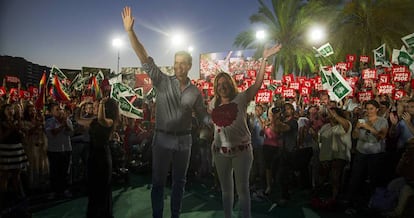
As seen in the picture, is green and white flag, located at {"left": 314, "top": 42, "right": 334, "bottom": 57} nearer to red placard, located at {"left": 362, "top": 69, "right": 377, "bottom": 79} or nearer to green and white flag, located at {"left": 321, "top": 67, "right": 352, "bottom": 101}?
green and white flag, located at {"left": 321, "top": 67, "right": 352, "bottom": 101}

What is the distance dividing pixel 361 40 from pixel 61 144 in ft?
17.5

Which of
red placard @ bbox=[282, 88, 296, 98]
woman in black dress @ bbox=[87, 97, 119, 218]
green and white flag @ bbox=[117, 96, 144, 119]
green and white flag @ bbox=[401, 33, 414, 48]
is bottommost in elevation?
woman in black dress @ bbox=[87, 97, 119, 218]

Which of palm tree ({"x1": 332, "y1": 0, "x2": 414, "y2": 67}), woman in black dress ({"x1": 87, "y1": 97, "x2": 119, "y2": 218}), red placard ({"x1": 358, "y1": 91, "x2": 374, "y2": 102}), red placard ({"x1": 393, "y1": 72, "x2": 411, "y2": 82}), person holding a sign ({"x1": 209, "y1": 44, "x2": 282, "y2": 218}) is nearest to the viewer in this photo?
person holding a sign ({"x1": 209, "y1": 44, "x2": 282, "y2": 218})

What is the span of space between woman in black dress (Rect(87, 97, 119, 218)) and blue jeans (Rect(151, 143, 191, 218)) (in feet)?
2.27

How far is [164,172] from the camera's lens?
286cm

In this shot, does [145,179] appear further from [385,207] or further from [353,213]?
[385,207]

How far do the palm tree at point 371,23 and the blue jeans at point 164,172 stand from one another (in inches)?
137

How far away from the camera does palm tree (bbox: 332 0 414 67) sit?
4.53 metres

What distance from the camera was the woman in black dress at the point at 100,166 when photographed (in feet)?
10.7

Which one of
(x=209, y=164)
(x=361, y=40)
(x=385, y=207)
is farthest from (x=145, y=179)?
(x=361, y=40)

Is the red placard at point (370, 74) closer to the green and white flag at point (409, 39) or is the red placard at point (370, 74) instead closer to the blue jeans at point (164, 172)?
the green and white flag at point (409, 39)

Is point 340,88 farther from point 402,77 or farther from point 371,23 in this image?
point 402,77

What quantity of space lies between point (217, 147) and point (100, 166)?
4.27 ft

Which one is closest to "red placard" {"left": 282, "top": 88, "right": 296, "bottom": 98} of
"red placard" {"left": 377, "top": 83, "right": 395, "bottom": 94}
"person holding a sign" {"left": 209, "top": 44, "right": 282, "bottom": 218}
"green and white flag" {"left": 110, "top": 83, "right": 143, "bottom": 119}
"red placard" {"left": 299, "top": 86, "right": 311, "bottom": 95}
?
"red placard" {"left": 299, "top": 86, "right": 311, "bottom": 95}
